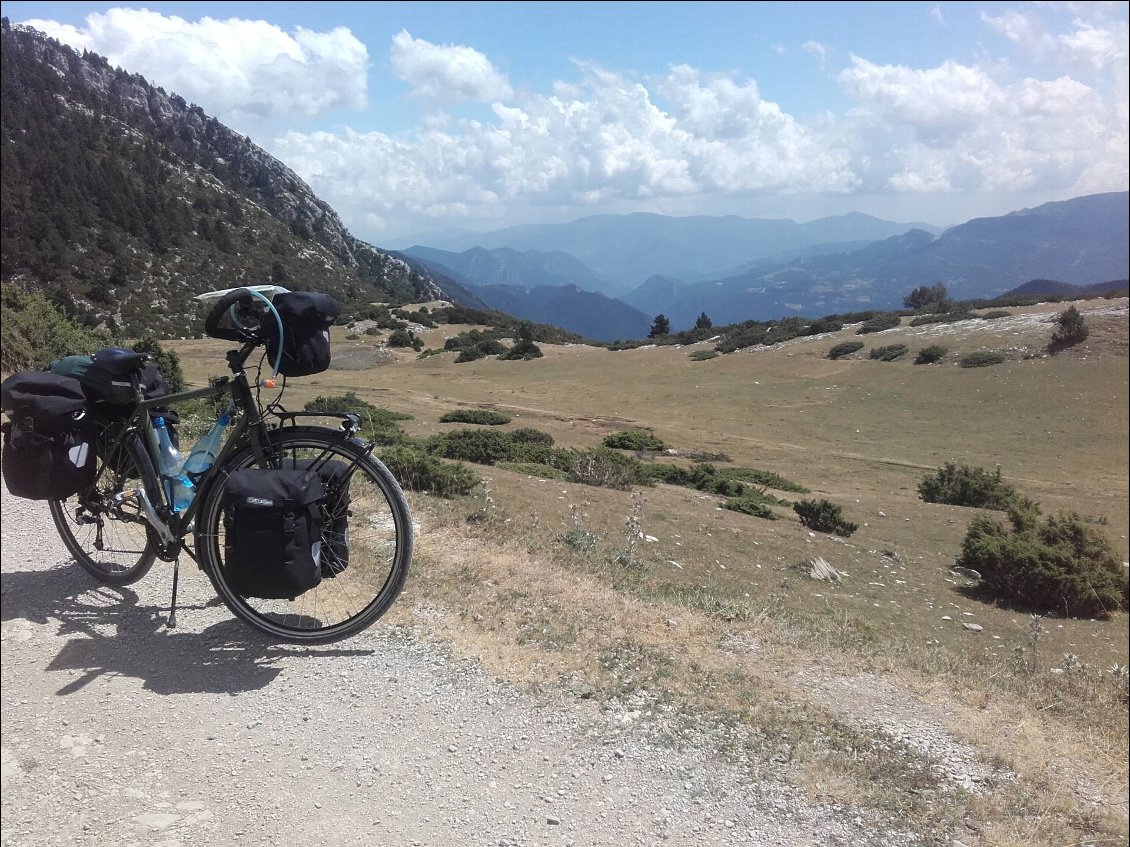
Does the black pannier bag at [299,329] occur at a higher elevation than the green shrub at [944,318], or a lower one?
lower

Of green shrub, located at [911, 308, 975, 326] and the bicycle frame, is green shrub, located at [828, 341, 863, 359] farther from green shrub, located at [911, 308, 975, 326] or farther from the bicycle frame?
the bicycle frame

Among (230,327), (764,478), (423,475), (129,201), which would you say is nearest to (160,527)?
(230,327)

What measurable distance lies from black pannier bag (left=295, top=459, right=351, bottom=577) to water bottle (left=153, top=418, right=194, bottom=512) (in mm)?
729

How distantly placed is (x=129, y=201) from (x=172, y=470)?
8896mm

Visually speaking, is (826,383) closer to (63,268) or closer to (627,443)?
(627,443)

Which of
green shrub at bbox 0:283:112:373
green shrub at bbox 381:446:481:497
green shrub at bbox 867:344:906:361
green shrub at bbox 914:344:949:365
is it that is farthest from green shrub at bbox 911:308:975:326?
green shrub at bbox 0:283:112:373

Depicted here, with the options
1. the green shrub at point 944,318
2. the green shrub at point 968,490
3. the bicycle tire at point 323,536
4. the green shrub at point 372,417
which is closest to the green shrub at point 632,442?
the green shrub at point 372,417

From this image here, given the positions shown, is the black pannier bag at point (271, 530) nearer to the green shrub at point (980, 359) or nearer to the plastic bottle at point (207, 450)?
the plastic bottle at point (207, 450)

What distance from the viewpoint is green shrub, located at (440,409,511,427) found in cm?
2284

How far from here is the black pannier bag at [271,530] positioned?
10.1 ft

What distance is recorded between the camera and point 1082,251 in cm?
19575

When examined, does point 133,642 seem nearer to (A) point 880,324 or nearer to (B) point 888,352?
(B) point 888,352

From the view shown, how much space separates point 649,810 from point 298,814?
1263mm

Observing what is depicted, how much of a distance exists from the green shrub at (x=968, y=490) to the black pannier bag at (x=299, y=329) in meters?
18.4
